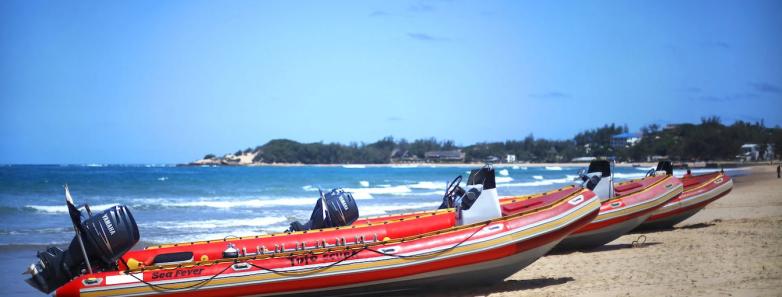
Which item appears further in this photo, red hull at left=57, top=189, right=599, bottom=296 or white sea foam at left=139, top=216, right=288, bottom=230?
white sea foam at left=139, top=216, right=288, bottom=230

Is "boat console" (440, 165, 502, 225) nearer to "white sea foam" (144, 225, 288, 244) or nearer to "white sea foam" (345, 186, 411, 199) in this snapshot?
"white sea foam" (144, 225, 288, 244)

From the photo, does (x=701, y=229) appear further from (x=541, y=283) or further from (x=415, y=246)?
(x=415, y=246)

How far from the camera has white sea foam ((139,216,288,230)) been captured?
813 inches

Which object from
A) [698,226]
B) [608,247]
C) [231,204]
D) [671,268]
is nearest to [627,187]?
[608,247]

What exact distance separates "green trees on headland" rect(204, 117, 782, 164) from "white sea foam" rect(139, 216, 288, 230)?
8179 centimetres

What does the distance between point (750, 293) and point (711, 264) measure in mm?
2511

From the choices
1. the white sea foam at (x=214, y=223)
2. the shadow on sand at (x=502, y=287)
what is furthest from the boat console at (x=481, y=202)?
the white sea foam at (x=214, y=223)

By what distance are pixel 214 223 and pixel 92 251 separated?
1301 centimetres

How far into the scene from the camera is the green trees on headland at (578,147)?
102125mm

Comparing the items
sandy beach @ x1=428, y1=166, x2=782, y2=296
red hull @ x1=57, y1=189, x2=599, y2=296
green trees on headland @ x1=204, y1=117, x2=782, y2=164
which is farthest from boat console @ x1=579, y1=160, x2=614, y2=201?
green trees on headland @ x1=204, y1=117, x2=782, y2=164

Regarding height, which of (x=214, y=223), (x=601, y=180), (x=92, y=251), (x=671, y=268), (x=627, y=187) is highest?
(x=601, y=180)

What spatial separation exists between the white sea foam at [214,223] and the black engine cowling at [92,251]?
1115 cm

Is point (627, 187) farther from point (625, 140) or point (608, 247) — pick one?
point (625, 140)

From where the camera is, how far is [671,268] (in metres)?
10.7
